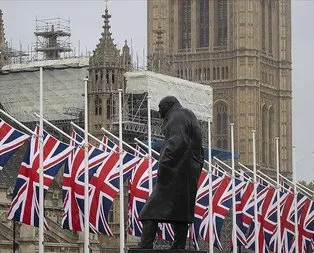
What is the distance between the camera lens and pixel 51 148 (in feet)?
165

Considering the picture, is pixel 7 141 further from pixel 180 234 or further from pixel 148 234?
pixel 148 234

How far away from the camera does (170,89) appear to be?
109 metres

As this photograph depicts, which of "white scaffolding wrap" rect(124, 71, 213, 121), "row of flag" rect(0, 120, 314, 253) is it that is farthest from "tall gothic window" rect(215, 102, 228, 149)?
"row of flag" rect(0, 120, 314, 253)

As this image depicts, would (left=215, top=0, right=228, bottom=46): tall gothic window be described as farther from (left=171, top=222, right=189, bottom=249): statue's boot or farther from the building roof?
(left=171, top=222, right=189, bottom=249): statue's boot

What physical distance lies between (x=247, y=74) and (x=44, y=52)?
32.9 m

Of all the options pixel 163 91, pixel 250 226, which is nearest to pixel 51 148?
pixel 250 226

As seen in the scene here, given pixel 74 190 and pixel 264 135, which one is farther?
pixel 264 135

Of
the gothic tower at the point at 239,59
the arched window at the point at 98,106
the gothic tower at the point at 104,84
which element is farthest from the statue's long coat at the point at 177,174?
the gothic tower at the point at 239,59

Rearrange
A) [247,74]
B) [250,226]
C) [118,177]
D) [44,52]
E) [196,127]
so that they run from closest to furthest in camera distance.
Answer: [196,127] < [118,177] < [250,226] < [44,52] < [247,74]

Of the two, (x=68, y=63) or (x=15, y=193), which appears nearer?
(x=15, y=193)

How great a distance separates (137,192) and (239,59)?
9141 centimetres

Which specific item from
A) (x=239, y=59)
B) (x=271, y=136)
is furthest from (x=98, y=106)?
(x=271, y=136)

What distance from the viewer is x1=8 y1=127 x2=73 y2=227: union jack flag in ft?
159

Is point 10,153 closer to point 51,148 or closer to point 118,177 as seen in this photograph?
point 51,148
